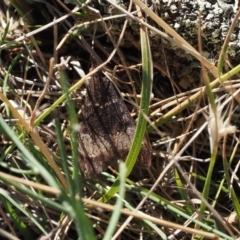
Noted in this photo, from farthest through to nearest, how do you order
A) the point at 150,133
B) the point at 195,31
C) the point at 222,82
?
the point at 150,133, the point at 195,31, the point at 222,82

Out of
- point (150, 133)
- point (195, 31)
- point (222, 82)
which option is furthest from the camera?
point (150, 133)

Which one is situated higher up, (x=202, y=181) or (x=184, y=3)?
(x=184, y=3)

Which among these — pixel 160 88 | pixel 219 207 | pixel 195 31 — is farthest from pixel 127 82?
pixel 219 207

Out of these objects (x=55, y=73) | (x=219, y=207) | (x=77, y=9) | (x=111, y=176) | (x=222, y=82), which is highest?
(x=77, y=9)

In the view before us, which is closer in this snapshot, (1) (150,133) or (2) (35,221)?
(2) (35,221)

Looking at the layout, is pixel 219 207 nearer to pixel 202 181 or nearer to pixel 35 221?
pixel 202 181

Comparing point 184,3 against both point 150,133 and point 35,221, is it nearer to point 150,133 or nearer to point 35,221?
point 150,133

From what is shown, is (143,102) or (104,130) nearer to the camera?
(143,102)
